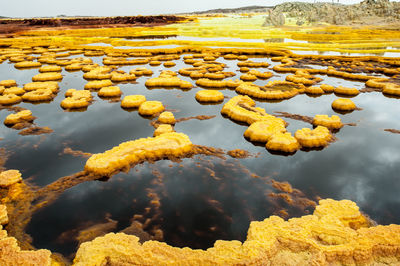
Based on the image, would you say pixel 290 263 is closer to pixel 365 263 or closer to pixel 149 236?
pixel 365 263

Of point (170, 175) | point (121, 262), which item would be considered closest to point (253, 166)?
point (170, 175)

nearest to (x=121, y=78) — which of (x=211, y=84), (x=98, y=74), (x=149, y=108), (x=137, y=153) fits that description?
(x=98, y=74)

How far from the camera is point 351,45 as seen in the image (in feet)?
89.4

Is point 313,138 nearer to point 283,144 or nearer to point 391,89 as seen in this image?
point 283,144

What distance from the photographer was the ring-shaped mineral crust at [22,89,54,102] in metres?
10.5

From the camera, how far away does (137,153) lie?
6258mm

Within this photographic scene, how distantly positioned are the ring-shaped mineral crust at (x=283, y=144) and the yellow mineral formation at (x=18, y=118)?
812 cm

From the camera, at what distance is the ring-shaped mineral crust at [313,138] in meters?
6.98

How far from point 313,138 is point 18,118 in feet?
31.1

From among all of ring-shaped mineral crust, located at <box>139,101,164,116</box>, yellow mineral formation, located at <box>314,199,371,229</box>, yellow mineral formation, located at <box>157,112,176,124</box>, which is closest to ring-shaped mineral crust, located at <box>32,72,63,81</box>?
ring-shaped mineral crust, located at <box>139,101,164,116</box>

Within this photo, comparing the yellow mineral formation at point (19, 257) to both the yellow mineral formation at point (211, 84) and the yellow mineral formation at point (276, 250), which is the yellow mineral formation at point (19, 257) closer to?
the yellow mineral formation at point (276, 250)

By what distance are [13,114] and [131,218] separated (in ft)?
22.4

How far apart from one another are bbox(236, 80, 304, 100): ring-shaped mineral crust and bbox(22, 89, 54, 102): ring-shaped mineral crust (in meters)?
8.49

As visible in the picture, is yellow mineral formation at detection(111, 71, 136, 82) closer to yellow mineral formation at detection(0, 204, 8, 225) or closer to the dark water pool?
the dark water pool
